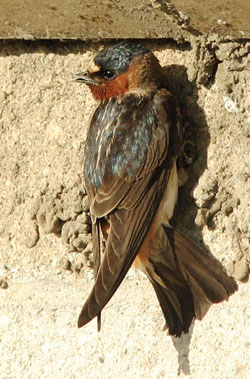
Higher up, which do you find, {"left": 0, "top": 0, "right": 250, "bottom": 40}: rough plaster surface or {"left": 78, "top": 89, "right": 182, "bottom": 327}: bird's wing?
{"left": 0, "top": 0, "right": 250, "bottom": 40}: rough plaster surface

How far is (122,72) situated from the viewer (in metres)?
2.84

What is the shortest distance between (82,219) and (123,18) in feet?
2.11

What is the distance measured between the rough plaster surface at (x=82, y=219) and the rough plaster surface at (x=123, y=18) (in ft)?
0.39

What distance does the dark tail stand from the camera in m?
2.38

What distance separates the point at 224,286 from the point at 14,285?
0.66m

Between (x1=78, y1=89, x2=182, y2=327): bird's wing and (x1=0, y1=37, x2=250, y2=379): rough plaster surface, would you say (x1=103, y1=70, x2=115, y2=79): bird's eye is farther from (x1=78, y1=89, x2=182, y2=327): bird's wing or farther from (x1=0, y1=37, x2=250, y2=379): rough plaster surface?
(x1=78, y1=89, x2=182, y2=327): bird's wing

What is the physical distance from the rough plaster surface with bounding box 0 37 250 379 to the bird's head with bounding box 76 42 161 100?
56mm

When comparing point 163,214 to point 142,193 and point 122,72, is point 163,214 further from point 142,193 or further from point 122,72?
point 122,72

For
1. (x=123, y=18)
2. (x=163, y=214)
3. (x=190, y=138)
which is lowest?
(x=163, y=214)

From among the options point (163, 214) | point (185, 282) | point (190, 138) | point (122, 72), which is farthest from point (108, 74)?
point (185, 282)

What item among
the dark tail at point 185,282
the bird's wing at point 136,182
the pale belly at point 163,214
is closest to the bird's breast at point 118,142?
the bird's wing at point 136,182

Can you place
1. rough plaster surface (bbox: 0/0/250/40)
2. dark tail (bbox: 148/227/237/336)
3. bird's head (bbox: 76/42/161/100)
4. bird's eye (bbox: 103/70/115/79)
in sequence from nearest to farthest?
rough plaster surface (bbox: 0/0/250/40) → dark tail (bbox: 148/227/237/336) → bird's head (bbox: 76/42/161/100) → bird's eye (bbox: 103/70/115/79)

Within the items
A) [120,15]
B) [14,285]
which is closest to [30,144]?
[14,285]

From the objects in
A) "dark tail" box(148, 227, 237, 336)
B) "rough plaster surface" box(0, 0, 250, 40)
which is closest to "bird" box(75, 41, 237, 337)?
"dark tail" box(148, 227, 237, 336)
